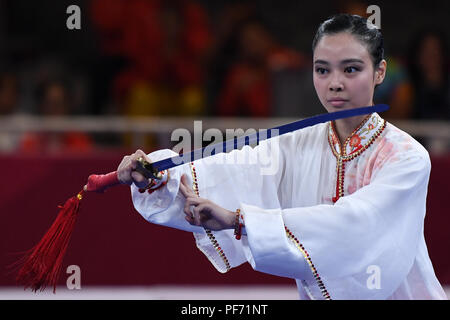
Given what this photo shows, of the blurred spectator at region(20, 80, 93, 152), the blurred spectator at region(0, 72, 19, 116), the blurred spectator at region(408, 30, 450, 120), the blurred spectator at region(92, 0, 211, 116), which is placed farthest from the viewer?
the blurred spectator at region(92, 0, 211, 116)

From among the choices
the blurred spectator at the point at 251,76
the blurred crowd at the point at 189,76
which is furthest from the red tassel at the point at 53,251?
the blurred spectator at the point at 251,76

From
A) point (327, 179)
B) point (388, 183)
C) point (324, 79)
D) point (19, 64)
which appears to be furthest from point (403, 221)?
point (19, 64)

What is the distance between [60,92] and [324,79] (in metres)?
2.96

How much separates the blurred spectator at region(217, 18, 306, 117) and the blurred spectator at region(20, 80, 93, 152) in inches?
34.9

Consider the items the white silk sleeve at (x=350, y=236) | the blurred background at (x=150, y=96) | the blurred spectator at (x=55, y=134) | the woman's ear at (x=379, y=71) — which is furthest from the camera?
the blurred spectator at (x=55, y=134)

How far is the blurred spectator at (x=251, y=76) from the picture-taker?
4.97 m

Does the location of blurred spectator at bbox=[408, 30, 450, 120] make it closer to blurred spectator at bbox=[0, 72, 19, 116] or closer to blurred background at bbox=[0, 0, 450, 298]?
blurred background at bbox=[0, 0, 450, 298]

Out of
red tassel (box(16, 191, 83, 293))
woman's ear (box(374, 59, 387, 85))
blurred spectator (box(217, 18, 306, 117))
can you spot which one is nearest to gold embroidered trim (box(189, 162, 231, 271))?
red tassel (box(16, 191, 83, 293))

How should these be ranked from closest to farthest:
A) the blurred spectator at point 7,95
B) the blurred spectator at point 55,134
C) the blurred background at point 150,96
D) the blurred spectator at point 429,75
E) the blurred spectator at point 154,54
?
1. the blurred background at point 150,96
2. the blurred spectator at point 55,134
3. the blurred spectator at point 429,75
4. the blurred spectator at point 7,95
5. the blurred spectator at point 154,54

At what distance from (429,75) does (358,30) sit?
275 cm

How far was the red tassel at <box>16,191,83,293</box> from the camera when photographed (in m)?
2.23

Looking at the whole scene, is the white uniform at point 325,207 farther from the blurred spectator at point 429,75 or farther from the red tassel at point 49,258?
the blurred spectator at point 429,75
